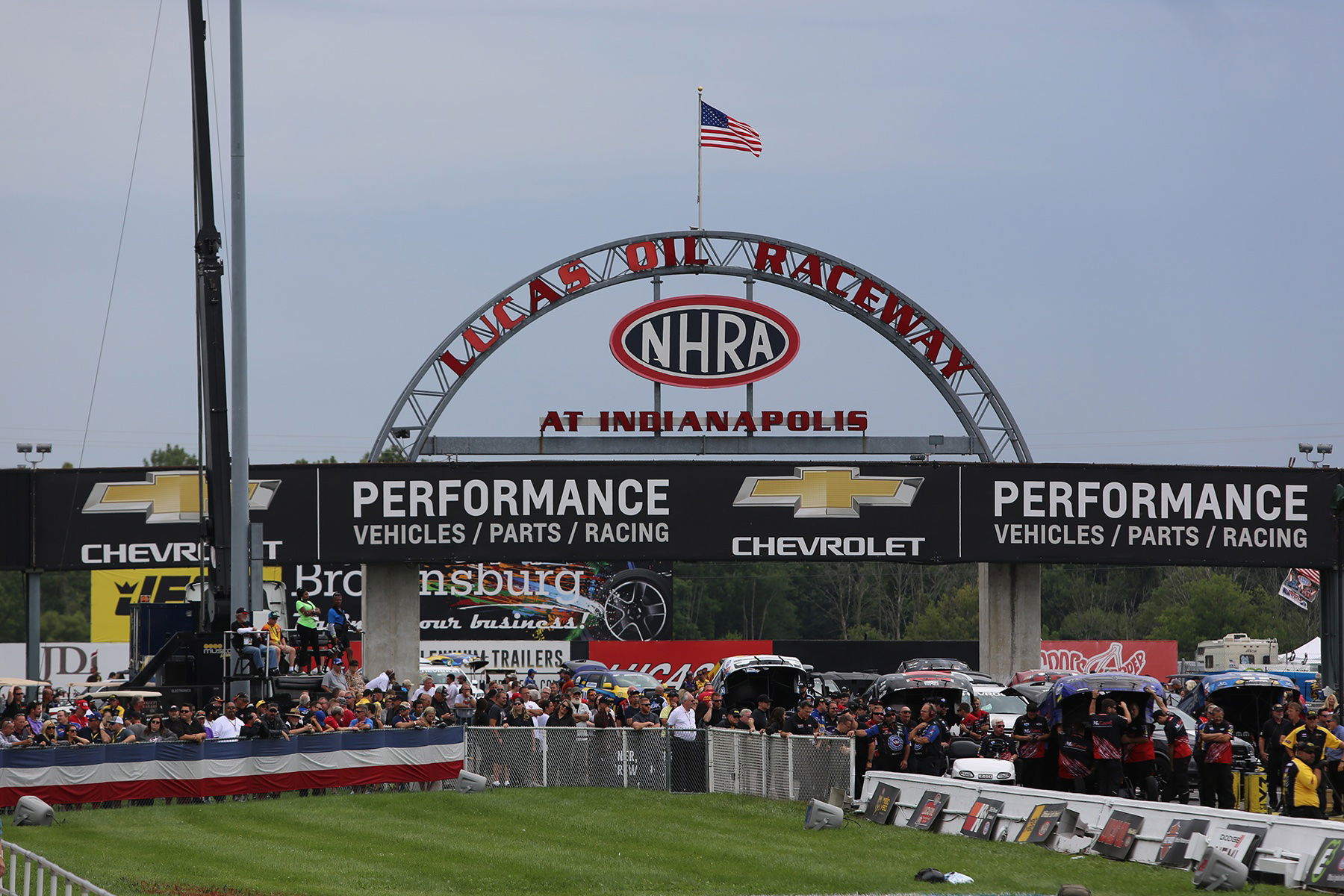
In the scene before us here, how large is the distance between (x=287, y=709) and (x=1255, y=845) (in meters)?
15.6

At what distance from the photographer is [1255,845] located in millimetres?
16391

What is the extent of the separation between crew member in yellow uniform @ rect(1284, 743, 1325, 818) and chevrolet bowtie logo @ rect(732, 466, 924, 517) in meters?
19.8

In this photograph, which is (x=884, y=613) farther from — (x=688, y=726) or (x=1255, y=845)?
(x=1255, y=845)

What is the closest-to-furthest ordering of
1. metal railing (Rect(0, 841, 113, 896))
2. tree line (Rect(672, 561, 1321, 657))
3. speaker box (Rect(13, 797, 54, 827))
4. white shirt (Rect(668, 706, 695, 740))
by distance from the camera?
metal railing (Rect(0, 841, 113, 896)) → speaker box (Rect(13, 797, 54, 827)) → white shirt (Rect(668, 706, 695, 740)) → tree line (Rect(672, 561, 1321, 657))

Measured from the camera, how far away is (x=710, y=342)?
43062 mm

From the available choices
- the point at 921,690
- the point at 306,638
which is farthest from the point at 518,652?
the point at 921,690

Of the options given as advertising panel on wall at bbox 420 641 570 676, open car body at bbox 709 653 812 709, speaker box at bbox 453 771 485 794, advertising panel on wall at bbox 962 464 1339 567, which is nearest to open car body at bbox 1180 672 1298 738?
open car body at bbox 709 653 812 709

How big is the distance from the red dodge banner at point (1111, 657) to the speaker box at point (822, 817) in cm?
→ 3487

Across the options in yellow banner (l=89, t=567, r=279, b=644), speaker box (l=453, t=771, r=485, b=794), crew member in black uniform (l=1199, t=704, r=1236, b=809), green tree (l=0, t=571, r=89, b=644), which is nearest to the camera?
crew member in black uniform (l=1199, t=704, r=1236, b=809)

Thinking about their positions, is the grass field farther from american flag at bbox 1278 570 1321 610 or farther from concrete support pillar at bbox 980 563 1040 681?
american flag at bbox 1278 570 1321 610

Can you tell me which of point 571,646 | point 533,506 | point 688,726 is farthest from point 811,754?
point 571,646

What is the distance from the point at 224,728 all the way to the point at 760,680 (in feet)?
39.2

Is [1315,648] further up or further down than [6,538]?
further down

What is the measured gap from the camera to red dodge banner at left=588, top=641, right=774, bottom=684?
2066 inches
